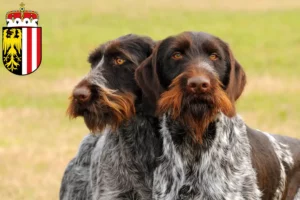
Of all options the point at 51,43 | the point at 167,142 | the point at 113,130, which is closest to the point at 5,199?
the point at 113,130

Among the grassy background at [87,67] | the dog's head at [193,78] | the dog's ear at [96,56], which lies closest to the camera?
the dog's head at [193,78]

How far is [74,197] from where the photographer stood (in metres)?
9.70

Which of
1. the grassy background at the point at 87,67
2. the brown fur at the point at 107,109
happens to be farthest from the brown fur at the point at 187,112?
the grassy background at the point at 87,67

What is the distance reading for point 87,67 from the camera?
95.8 ft

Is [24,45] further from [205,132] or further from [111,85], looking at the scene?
[205,132]

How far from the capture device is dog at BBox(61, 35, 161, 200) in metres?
8.61

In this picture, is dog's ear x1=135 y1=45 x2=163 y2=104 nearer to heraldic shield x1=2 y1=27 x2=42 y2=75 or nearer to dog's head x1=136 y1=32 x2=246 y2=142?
dog's head x1=136 y1=32 x2=246 y2=142

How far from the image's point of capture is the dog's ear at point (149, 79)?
8.23m

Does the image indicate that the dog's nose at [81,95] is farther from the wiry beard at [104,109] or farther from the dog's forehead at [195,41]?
the dog's forehead at [195,41]

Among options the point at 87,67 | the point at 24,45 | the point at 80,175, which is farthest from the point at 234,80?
the point at 87,67

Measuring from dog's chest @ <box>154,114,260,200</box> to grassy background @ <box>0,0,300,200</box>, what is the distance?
160 inches

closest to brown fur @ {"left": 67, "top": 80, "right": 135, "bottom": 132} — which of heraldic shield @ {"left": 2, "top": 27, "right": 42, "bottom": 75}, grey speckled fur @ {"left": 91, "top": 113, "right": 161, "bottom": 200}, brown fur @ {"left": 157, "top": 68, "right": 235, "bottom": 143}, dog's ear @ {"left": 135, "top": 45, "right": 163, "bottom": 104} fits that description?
grey speckled fur @ {"left": 91, "top": 113, "right": 161, "bottom": 200}

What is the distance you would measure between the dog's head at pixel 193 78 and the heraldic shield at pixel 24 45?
624 cm

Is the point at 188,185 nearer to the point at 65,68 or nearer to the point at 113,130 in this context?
the point at 113,130
